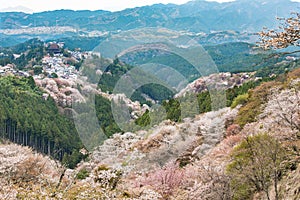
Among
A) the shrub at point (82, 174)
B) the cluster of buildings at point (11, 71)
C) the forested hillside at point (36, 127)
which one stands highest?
the shrub at point (82, 174)

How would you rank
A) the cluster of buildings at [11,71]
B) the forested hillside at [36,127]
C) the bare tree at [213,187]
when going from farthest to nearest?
the cluster of buildings at [11,71], the forested hillside at [36,127], the bare tree at [213,187]

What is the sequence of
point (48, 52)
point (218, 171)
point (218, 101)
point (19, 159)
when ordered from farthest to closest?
point (48, 52)
point (218, 101)
point (19, 159)
point (218, 171)

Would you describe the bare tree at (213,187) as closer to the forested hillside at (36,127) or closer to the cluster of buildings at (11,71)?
the forested hillside at (36,127)

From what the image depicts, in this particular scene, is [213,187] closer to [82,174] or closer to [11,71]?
[82,174]

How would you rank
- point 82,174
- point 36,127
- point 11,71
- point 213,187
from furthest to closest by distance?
1. point 11,71
2. point 36,127
3. point 82,174
4. point 213,187

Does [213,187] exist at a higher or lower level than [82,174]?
higher

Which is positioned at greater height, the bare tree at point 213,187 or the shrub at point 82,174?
the bare tree at point 213,187

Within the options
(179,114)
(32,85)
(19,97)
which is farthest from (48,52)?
(179,114)

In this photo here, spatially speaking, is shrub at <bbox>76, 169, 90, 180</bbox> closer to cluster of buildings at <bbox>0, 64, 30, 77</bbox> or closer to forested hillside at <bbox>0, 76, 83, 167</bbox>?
forested hillside at <bbox>0, 76, 83, 167</bbox>

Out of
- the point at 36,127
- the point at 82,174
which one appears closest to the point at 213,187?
the point at 82,174

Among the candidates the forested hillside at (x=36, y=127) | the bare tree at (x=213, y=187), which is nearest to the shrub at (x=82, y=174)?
the bare tree at (x=213, y=187)

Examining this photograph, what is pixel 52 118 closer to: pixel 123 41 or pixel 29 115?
pixel 29 115
